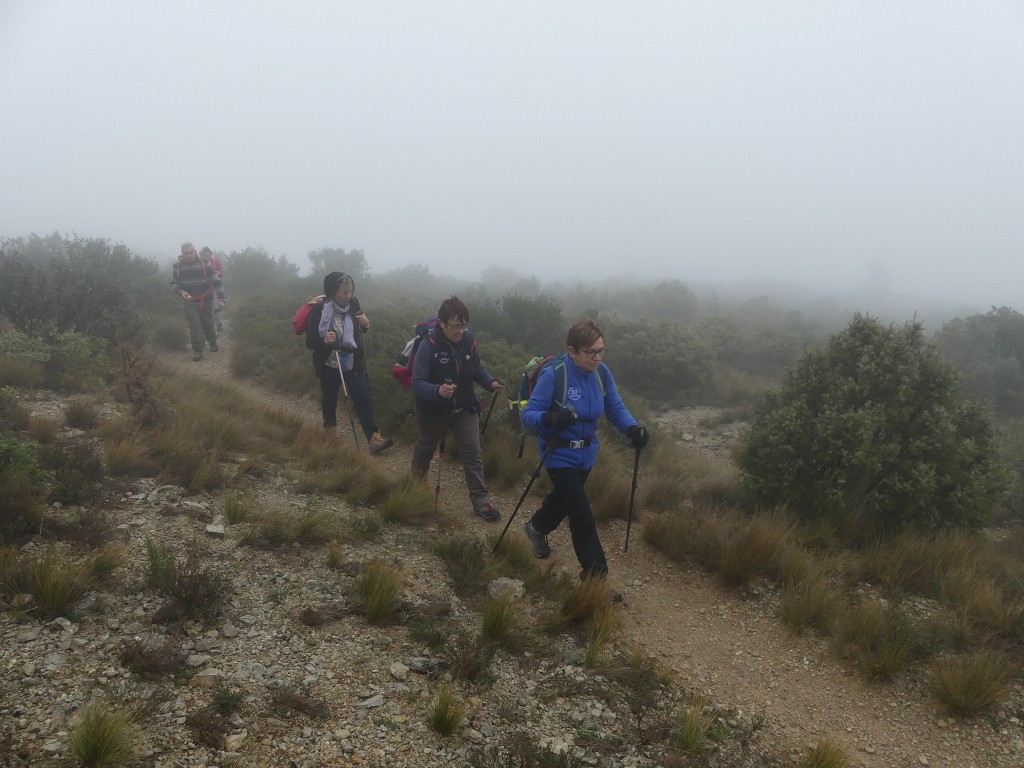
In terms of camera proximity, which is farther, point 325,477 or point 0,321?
point 0,321

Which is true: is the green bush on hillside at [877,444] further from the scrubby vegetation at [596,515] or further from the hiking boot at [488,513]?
the hiking boot at [488,513]

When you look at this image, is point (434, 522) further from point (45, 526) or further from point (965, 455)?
point (965, 455)

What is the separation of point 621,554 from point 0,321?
1151 centimetres

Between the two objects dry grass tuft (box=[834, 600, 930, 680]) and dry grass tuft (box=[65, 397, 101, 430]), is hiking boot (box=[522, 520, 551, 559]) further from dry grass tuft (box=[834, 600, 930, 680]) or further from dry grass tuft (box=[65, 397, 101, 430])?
dry grass tuft (box=[65, 397, 101, 430])

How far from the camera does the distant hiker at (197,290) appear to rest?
38.1 feet

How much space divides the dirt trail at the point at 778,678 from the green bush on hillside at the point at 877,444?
1555mm

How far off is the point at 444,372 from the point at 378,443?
8.87ft

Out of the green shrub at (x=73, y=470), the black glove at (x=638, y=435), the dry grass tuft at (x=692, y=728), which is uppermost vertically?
the black glove at (x=638, y=435)

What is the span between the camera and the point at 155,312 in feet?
47.2

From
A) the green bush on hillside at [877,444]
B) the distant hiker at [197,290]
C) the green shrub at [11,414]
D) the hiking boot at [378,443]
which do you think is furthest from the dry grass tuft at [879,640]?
the distant hiker at [197,290]

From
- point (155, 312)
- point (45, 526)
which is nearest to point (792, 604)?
point (45, 526)

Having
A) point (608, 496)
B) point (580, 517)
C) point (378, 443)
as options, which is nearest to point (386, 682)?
point (580, 517)

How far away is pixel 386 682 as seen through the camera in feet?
10.6

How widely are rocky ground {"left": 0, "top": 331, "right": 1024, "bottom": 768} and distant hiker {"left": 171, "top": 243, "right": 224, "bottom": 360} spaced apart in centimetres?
815
